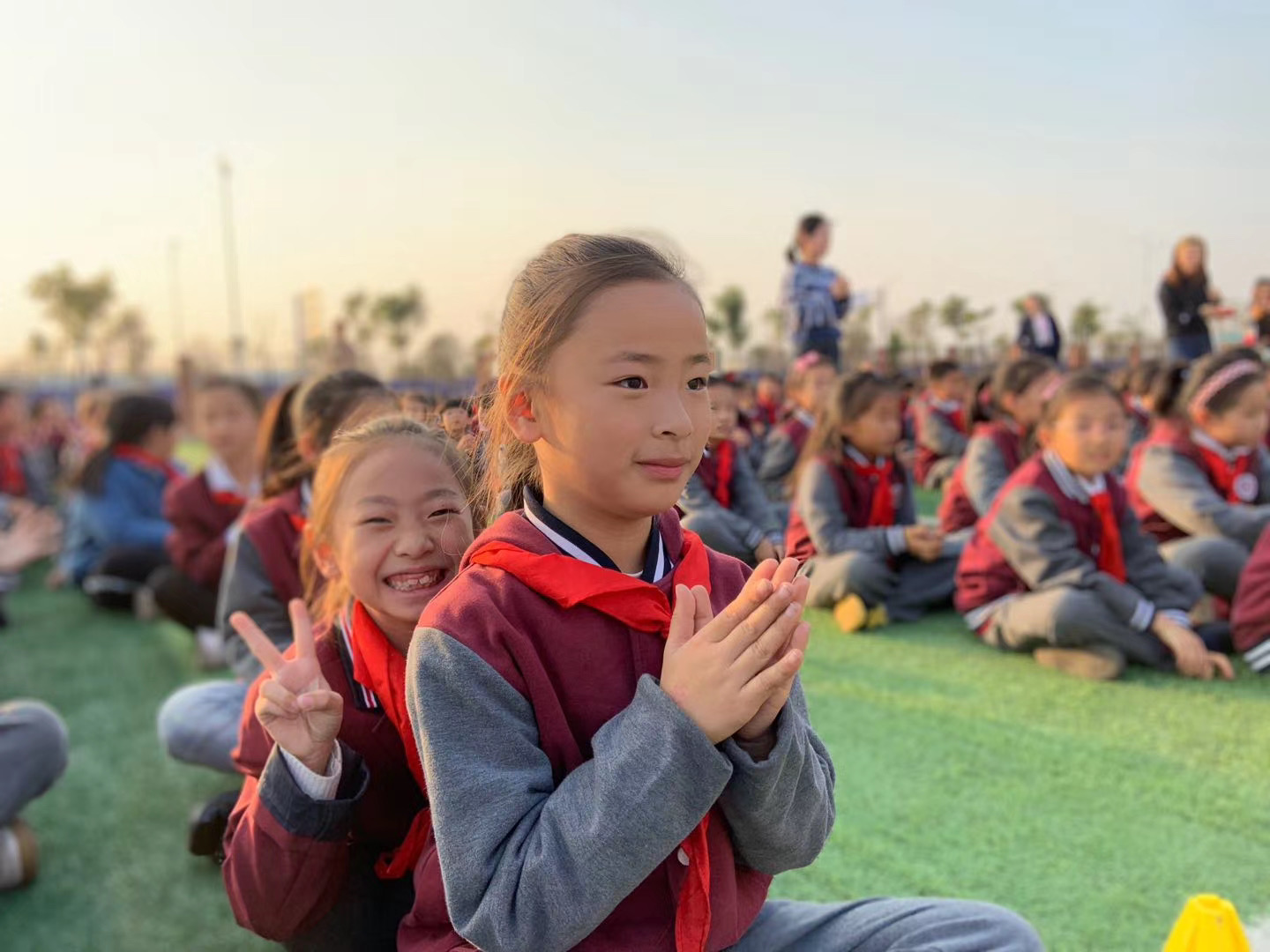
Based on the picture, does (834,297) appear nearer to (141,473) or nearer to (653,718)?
(141,473)

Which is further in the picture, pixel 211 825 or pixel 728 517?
pixel 728 517

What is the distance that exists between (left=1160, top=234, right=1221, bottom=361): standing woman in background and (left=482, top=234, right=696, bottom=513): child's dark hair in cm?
812

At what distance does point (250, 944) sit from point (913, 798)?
1.57m

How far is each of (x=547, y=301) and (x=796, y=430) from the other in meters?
5.45

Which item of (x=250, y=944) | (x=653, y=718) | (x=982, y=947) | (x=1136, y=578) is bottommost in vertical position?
(x=250, y=944)

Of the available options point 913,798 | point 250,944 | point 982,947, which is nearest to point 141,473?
point 250,944

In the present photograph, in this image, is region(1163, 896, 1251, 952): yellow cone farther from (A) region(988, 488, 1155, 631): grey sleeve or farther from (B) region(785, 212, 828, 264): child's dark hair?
(B) region(785, 212, 828, 264): child's dark hair

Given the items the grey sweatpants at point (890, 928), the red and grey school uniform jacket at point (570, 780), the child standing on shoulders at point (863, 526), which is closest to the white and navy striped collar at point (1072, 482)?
the child standing on shoulders at point (863, 526)

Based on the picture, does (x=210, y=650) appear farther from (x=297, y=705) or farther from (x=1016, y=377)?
(x=1016, y=377)

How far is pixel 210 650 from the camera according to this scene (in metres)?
4.12

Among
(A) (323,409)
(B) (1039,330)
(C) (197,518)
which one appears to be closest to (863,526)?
(A) (323,409)

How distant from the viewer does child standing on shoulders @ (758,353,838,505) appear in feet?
21.1

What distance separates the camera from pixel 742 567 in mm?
1363

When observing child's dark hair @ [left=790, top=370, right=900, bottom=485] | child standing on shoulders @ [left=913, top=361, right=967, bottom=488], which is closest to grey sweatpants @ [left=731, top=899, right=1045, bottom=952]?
child's dark hair @ [left=790, top=370, right=900, bottom=485]
